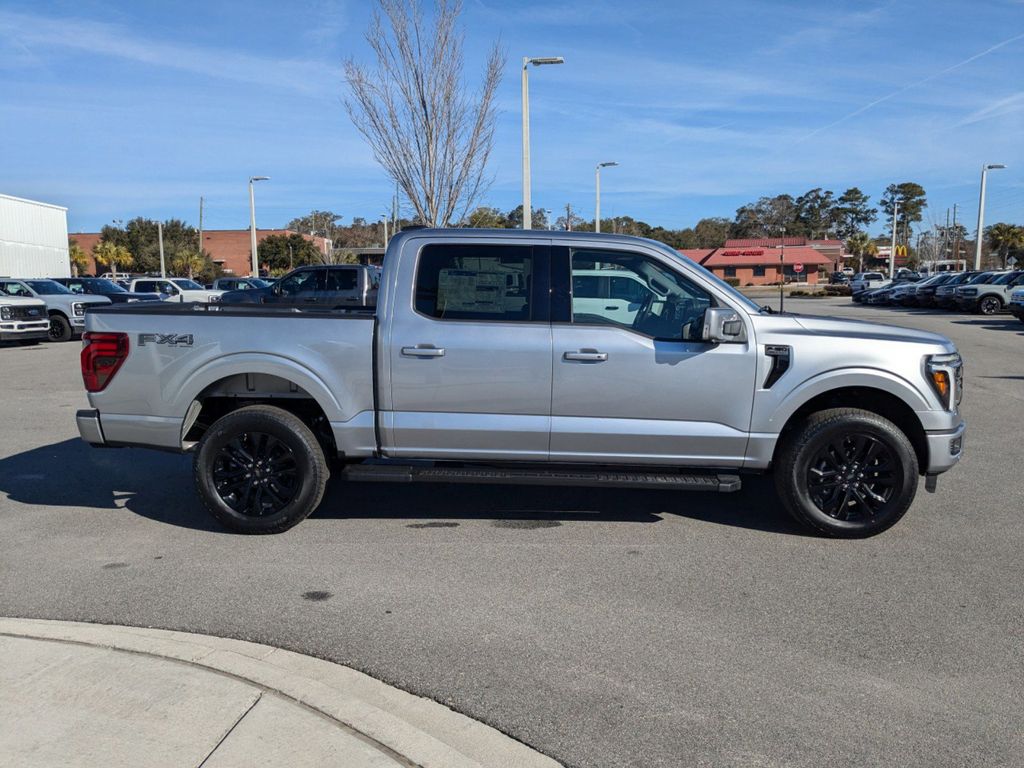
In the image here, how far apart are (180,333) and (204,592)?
73.6 inches

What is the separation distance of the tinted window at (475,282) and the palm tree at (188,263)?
69.5m

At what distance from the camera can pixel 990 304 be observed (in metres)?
32.9

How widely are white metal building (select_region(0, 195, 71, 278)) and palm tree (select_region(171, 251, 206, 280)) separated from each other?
19.1 meters

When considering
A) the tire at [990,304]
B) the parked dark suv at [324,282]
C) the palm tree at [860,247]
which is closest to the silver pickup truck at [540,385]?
the parked dark suv at [324,282]

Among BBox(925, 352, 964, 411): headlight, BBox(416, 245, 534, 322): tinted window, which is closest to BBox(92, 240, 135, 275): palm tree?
BBox(416, 245, 534, 322): tinted window

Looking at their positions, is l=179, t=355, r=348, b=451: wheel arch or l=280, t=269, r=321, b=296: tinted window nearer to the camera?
l=179, t=355, r=348, b=451: wheel arch

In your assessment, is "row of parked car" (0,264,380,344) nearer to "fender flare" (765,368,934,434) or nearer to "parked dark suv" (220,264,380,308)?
"parked dark suv" (220,264,380,308)

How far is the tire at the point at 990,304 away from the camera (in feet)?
107

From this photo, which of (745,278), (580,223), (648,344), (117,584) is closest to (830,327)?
(648,344)

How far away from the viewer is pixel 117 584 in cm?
510

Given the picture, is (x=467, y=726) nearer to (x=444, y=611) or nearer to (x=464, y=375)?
(x=444, y=611)

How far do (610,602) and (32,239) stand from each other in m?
51.7

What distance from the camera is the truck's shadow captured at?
6.47 meters

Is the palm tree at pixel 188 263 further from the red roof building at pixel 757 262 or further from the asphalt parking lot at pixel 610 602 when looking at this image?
the asphalt parking lot at pixel 610 602
